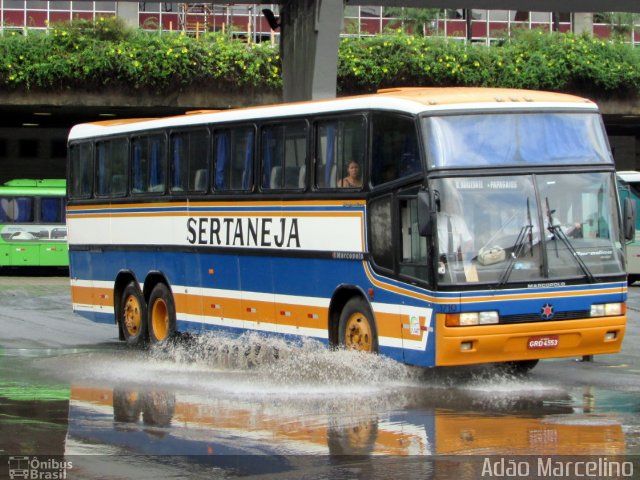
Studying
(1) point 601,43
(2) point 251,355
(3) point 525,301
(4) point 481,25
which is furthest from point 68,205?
(4) point 481,25

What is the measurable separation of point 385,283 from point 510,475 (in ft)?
18.2

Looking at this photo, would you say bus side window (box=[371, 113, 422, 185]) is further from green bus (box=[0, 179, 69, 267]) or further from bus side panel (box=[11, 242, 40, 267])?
bus side panel (box=[11, 242, 40, 267])

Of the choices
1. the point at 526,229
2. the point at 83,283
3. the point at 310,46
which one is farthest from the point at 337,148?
the point at 310,46

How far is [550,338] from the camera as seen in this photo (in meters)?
13.7

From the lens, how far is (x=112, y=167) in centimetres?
2039

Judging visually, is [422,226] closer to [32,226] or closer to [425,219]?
[425,219]

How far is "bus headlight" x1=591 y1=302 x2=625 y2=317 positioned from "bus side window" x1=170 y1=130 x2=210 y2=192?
599 centimetres

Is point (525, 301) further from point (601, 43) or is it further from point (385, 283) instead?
point (601, 43)

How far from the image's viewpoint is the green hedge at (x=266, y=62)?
36844 mm

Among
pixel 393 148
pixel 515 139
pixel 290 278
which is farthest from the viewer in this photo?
pixel 290 278

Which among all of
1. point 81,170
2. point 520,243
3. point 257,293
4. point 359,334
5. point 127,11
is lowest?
point 359,334

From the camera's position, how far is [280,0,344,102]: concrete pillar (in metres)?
23.8

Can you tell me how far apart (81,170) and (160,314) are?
3.43m

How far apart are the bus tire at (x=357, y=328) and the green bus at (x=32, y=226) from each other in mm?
25730
